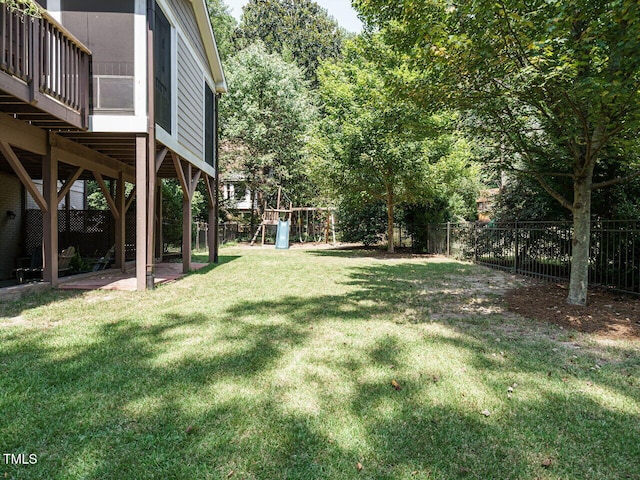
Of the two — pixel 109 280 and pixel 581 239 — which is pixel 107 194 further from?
pixel 581 239

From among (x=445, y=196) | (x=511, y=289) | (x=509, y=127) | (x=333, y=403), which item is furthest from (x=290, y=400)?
(x=445, y=196)

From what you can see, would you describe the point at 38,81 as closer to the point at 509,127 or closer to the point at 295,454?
the point at 295,454

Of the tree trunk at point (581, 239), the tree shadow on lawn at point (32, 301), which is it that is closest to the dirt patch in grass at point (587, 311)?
the tree trunk at point (581, 239)

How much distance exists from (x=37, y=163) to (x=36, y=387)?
826cm

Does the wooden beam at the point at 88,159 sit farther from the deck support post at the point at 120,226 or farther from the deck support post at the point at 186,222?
the deck support post at the point at 186,222

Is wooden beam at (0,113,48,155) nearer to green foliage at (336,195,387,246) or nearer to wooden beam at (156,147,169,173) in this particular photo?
wooden beam at (156,147,169,173)

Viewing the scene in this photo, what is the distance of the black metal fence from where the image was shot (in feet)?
21.2

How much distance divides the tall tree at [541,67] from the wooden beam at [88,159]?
570cm

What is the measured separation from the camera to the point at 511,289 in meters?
7.20

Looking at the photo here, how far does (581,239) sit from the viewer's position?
18.0 ft

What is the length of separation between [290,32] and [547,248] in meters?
36.9

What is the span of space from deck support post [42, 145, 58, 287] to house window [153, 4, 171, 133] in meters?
1.93

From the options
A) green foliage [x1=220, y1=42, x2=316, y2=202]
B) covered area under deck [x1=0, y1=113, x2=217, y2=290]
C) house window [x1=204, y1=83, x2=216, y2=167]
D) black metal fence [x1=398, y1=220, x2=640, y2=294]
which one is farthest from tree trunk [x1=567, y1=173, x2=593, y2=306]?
green foliage [x1=220, y1=42, x2=316, y2=202]

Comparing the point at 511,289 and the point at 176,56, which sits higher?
the point at 176,56
